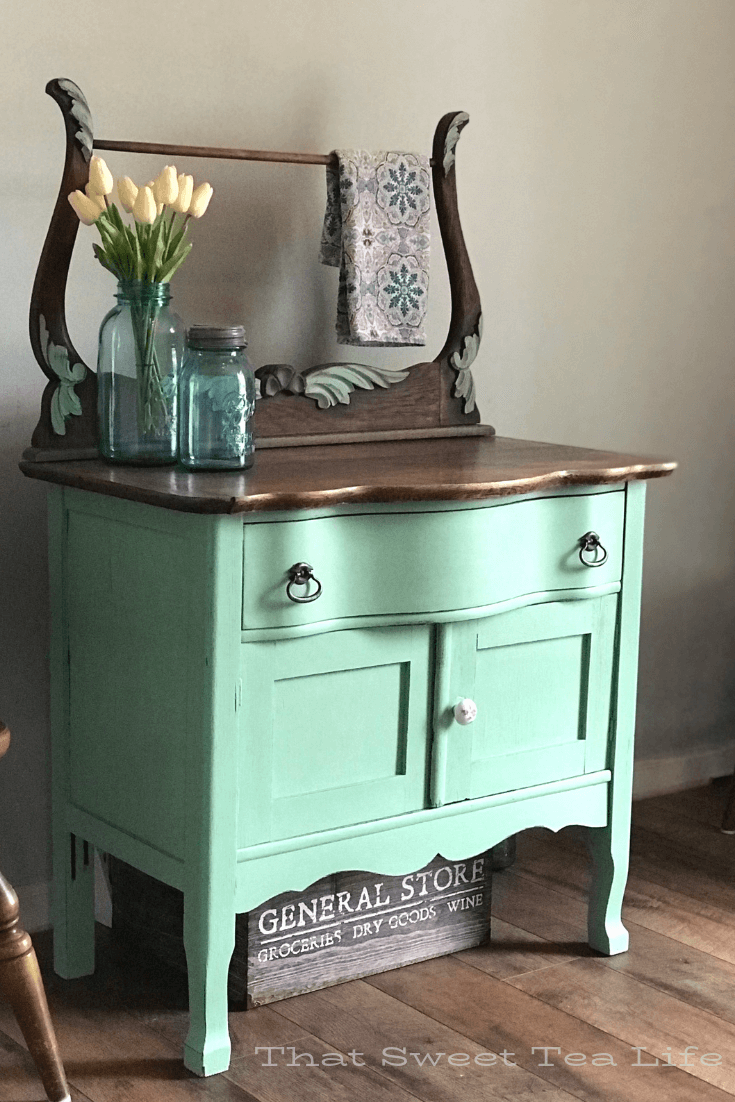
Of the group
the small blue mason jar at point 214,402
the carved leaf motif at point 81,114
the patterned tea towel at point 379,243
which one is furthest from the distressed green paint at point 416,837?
the carved leaf motif at point 81,114

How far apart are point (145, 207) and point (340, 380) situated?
50 cm

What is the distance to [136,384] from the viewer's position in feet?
6.54

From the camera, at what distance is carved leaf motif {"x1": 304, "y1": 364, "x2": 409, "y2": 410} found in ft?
7.44

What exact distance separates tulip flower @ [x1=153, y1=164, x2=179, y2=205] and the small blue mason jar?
188 millimetres

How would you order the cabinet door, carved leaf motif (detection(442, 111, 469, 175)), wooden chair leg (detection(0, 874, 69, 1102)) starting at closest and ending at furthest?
wooden chair leg (detection(0, 874, 69, 1102))
the cabinet door
carved leaf motif (detection(442, 111, 469, 175))

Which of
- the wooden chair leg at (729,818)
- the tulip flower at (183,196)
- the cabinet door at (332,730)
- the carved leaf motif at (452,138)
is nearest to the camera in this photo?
the cabinet door at (332,730)

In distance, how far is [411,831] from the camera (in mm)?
2012

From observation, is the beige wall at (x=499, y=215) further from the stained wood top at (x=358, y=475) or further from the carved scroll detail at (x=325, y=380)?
the stained wood top at (x=358, y=475)

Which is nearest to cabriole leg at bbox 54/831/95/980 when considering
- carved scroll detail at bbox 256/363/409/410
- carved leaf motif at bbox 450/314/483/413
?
carved scroll detail at bbox 256/363/409/410

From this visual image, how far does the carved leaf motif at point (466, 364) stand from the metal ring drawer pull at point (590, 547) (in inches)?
17.9

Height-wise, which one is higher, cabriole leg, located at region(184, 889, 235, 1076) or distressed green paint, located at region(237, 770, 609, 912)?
distressed green paint, located at region(237, 770, 609, 912)

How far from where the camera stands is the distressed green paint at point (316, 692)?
1.81 m

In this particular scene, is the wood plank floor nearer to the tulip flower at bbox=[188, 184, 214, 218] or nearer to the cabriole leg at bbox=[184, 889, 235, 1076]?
the cabriole leg at bbox=[184, 889, 235, 1076]

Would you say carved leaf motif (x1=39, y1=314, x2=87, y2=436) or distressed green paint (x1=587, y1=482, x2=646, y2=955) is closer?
carved leaf motif (x1=39, y1=314, x2=87, y2=436)
